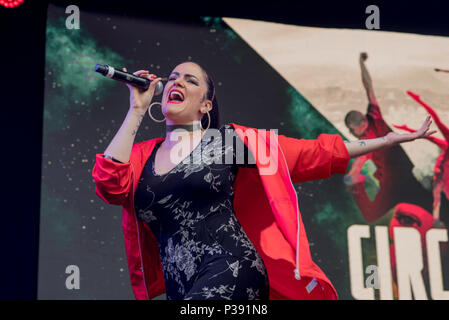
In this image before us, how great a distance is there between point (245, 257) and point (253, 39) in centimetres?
176

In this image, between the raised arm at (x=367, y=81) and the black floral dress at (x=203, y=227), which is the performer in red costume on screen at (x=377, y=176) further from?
the black floral dress at (x=203, y=227)

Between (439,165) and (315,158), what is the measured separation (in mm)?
1536

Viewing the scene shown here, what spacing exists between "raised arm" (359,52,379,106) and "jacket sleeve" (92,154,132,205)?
1794 millimetres

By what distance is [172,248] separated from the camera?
2.01m

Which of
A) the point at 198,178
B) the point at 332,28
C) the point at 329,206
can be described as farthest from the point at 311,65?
the point at 198,178

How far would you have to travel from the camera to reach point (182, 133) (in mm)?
2250

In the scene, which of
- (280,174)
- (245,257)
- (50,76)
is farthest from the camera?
(50,76)

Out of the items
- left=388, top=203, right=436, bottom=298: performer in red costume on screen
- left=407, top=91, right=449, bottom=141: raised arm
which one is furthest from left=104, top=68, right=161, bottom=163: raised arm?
left=407, top=91, right=449, bottom=141: raised arm

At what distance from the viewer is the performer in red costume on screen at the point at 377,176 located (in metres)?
3.36

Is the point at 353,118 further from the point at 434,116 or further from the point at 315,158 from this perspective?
the point at 315,158

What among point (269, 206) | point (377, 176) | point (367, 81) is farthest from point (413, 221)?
point (269, 206)

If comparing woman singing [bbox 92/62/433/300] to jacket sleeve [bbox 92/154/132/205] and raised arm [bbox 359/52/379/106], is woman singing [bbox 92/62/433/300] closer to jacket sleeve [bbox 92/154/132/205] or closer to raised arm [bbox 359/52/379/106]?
jacket sleeve [bbox 92/154/132/205]
